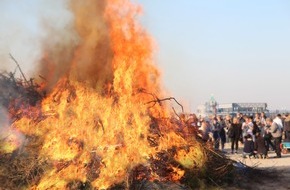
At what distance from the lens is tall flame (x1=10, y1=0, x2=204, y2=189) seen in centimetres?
813

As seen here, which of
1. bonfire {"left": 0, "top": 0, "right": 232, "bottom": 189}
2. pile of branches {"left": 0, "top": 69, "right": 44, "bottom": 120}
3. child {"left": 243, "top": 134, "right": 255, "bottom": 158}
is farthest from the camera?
child {"left": 243, "top": 134, "right": 255, "bottom": 158}

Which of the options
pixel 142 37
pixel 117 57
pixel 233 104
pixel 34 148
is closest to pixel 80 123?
pixel 34 148

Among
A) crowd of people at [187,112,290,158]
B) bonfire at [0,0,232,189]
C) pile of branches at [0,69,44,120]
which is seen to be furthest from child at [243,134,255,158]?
pile of branches at [0,69,44,120]

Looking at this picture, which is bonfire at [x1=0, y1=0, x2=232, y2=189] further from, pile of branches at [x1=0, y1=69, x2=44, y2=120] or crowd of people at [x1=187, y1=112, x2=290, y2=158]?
crowd of people at [x1=187, y1=112, x2=290, y2=158]

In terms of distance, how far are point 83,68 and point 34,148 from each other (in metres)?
2.89

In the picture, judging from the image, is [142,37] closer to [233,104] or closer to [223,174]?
[223,174]

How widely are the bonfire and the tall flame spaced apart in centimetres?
2

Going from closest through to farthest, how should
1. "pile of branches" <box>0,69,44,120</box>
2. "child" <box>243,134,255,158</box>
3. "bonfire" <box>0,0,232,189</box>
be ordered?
"bonfire" <box>0,0,232,189</box>, "pile of branches" <box>0,69,44,120</box>, "child" <box>243,134,255,158</box>

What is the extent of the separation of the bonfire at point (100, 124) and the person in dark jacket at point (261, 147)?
6168 mm

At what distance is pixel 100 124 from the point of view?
8.84 m

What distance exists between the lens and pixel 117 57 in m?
10.7

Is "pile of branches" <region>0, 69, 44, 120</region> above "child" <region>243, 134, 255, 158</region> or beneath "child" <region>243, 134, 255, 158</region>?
above

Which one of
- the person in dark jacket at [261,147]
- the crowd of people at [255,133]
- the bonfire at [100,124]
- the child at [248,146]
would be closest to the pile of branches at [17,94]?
the bonfire at [100,124]

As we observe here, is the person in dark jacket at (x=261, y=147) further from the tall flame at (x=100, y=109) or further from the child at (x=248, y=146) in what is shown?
the tall flame at (x=100, y=109)
